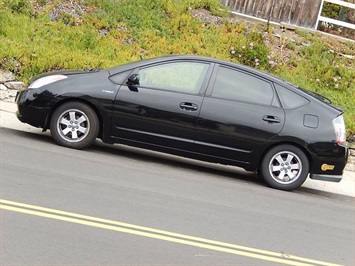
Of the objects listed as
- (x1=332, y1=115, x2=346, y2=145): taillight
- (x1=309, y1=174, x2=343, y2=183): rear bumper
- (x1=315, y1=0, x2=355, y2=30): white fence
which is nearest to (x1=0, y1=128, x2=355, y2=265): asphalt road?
(x1=309, y1=174, x2=343, y2=183): rear bumper

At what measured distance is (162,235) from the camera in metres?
6.52

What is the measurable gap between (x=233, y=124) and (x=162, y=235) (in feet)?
10.2

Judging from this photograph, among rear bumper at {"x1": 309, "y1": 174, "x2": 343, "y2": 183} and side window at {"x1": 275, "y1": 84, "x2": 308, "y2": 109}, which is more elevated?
side window at {"x1": 275, "y1": 84, "x2": 308, "y2": 109}

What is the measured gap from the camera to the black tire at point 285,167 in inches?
368

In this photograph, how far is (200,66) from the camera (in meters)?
9.51

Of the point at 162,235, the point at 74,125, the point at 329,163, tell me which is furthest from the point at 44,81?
the point at 329,163

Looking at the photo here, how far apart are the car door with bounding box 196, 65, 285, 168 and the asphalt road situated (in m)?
0.46

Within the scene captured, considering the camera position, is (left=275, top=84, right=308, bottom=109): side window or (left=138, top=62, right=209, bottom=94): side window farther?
(left=275, top=84, right=308, bottom=109): side window

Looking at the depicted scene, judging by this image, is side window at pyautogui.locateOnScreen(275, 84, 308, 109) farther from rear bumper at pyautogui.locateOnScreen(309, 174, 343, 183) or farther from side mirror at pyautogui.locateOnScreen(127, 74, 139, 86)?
side mirror at pyautogui.locateOnScreen(127, 74, 139, 86)

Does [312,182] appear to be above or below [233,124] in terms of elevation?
below

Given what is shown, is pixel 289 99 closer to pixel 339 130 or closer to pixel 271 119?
pixel 271 119

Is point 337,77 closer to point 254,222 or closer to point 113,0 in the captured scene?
point 113,0

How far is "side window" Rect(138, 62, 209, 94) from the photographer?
369 inches

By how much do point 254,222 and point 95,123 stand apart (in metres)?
2.86
